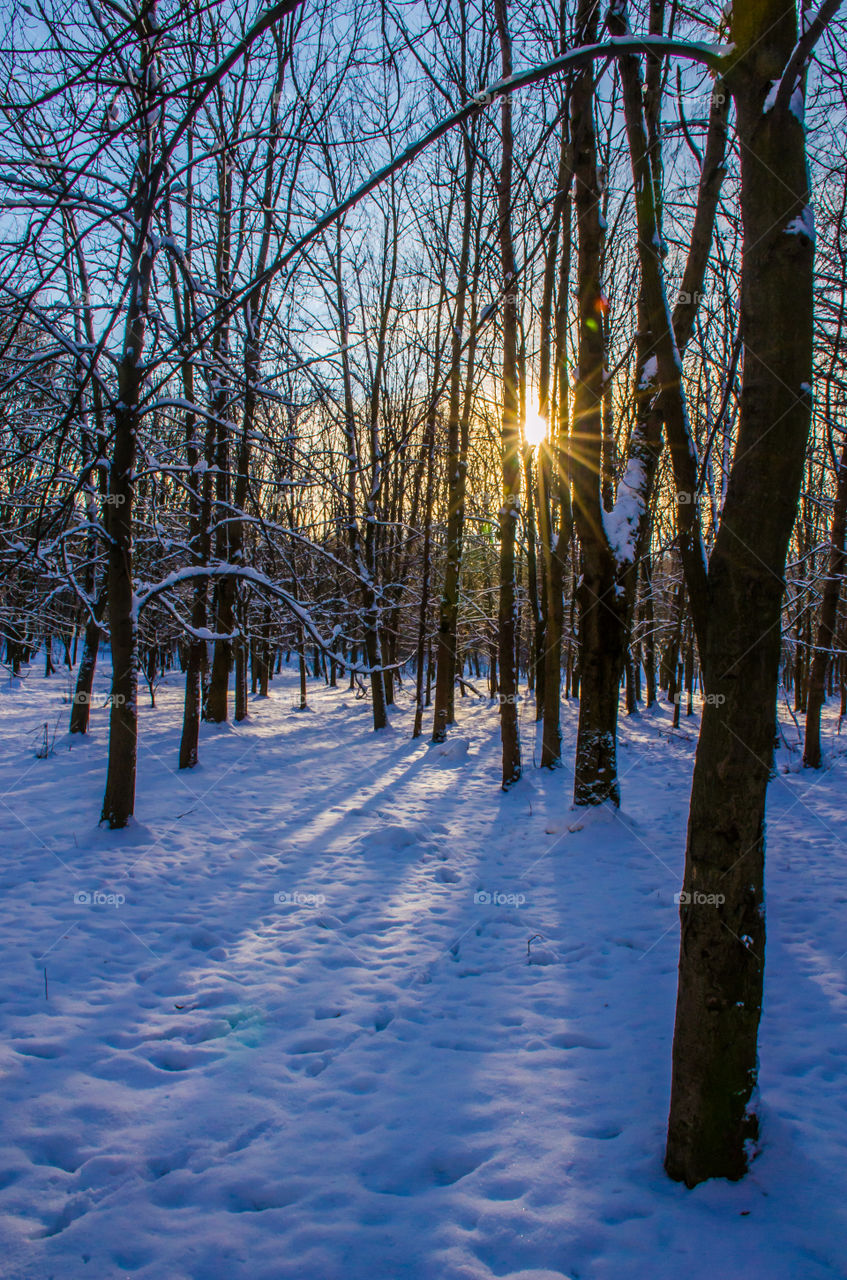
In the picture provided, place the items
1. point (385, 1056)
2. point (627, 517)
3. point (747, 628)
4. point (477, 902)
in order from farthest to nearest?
point (627, 517) → point (477, 902) → point (385, 1056) → point (747, 628)

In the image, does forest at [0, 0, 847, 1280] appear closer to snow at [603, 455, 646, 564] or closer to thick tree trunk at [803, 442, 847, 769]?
snow at [603, 455, 646, 564]

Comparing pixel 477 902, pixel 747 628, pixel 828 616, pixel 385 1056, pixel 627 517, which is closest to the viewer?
pixel 747 628

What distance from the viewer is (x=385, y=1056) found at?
316 cm

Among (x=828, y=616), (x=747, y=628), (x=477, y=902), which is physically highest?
(x=828, y=616)

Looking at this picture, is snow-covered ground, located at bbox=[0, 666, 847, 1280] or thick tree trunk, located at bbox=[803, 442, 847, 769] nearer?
snow-covered ground, located at bbox=[0, 666, 847, 1280]

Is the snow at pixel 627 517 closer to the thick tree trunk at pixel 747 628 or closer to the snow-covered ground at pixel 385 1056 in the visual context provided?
the snow-covered ground at pixel 385 1056

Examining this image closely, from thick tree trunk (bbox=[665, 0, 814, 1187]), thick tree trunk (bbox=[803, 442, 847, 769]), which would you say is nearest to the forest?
thick tree trunk (bbox=[665, 0, 814, 1187])

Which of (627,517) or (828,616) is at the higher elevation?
(627,517)

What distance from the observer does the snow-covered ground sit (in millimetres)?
2094

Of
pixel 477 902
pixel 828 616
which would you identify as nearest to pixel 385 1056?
pixel 477 902

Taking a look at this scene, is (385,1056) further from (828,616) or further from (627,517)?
(828,616)

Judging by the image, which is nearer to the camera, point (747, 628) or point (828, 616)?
point (747, 628)

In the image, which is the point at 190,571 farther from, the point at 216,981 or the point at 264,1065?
the point at 264,1065

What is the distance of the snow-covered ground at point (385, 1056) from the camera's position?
2.09 meters
